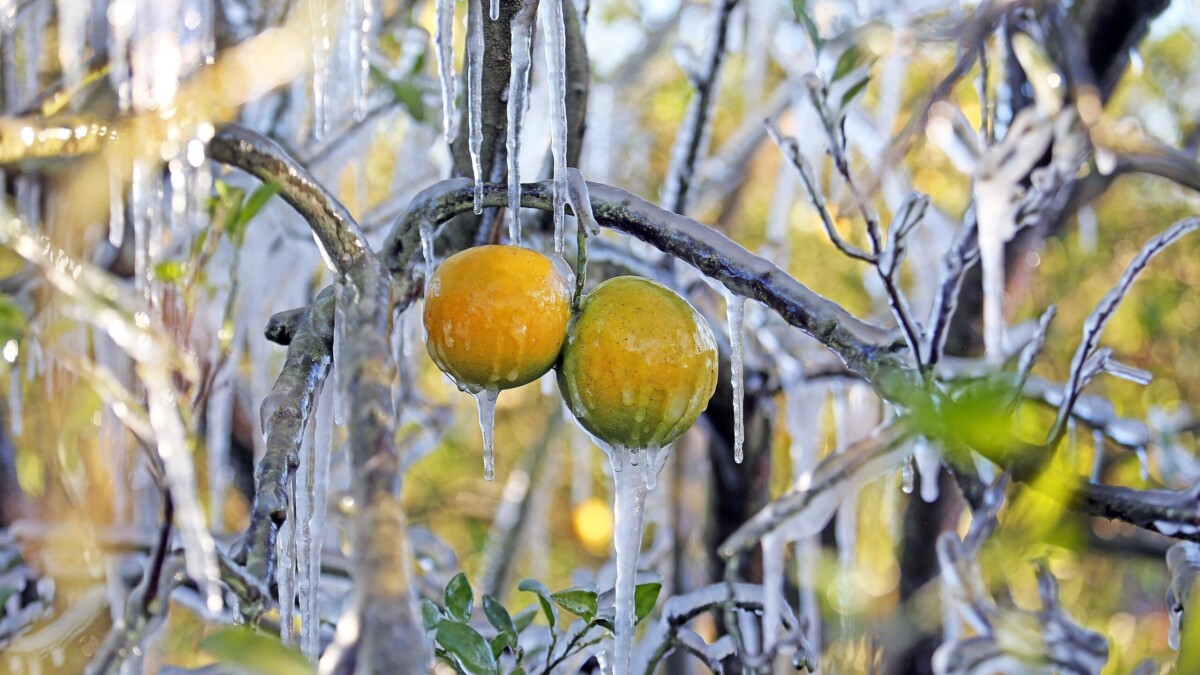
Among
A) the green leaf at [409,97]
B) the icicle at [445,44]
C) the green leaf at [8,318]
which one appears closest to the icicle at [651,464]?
the icicle at [445,44]

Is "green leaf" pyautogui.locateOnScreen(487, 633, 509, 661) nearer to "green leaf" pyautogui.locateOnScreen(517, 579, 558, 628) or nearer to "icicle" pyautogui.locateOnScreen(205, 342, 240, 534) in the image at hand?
"green leaf" pyautogui.locateOnScreen(517, 579, 558, 628)

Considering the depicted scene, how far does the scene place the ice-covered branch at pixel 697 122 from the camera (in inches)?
71.0

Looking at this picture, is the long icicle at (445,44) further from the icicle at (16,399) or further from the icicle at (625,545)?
the icicle at (16,399)

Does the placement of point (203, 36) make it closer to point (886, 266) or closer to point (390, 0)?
point (390, 0)

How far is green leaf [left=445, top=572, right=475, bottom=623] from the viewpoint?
0.99 metres

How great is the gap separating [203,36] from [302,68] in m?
0.36

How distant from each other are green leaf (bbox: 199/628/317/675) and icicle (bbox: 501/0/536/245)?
446 millimetres

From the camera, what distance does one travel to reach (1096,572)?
3.59 meters

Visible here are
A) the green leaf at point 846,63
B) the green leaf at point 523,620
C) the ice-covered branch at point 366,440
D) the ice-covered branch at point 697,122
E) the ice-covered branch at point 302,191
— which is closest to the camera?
the ice-covered branch at point 366,440

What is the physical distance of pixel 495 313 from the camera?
2.72ft

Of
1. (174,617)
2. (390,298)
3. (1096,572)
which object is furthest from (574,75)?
(1096,572)

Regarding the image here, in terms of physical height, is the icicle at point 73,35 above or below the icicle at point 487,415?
above

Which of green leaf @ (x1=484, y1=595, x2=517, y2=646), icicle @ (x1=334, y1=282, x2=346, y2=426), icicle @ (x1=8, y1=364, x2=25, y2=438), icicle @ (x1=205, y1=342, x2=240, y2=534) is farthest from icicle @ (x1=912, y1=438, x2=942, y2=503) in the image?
icicle @ (x1=8, y1=364, x2=25, y2=438)

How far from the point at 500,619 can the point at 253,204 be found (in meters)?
0.49
